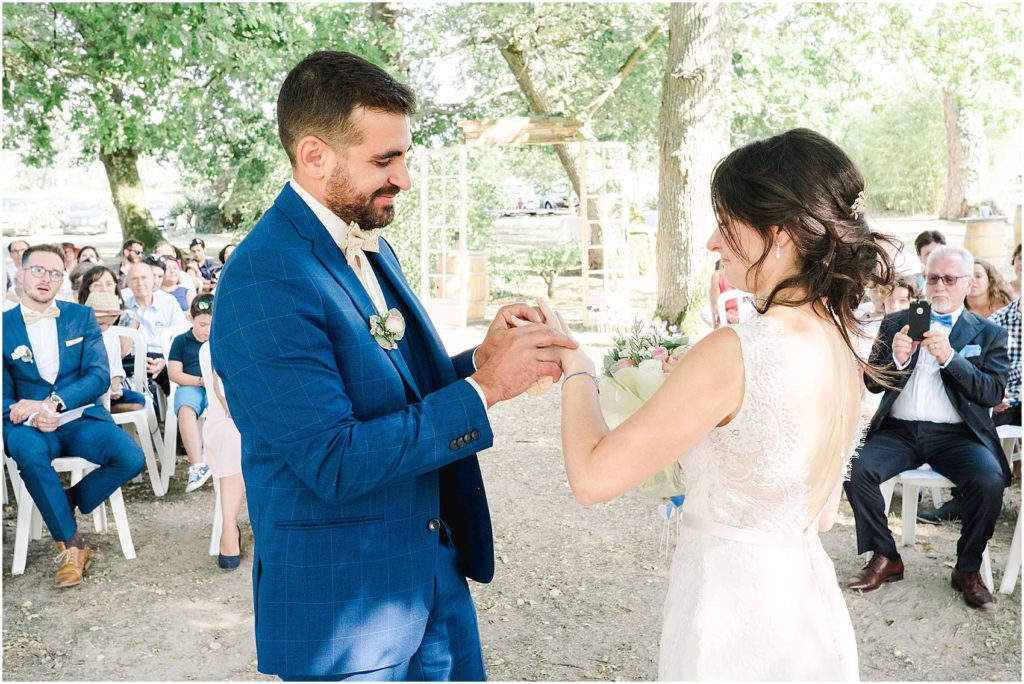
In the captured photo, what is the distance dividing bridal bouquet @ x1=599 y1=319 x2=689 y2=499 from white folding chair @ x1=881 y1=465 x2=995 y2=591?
253 cm

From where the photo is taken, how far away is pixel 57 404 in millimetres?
5652

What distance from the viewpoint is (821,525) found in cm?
239

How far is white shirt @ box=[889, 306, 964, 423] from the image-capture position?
522 centimetres

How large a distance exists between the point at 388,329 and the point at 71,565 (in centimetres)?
398

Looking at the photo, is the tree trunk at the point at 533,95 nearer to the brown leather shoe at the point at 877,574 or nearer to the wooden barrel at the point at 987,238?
the wooden barrel at the point at 987,238

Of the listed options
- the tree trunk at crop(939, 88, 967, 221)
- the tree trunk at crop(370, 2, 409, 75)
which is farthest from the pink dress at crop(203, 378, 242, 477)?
the tree trunk at crop(939, 88, 967, 221)

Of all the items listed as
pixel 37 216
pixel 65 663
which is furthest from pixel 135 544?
pixel 37 216

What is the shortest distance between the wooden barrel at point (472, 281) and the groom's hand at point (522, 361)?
12.0 metres

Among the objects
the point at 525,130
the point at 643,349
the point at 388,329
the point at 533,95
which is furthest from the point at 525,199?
the point at 388,329

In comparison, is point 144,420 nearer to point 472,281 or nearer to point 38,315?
point 38,315

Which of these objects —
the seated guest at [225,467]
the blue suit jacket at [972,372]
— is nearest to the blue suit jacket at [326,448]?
the seated guest at [225,467]

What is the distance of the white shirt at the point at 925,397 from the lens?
17.1ft

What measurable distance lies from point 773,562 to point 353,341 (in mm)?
1046

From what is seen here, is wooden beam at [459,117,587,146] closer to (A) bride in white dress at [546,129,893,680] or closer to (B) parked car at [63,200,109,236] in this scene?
(A) bride in white dress at [546,129,893,680]
